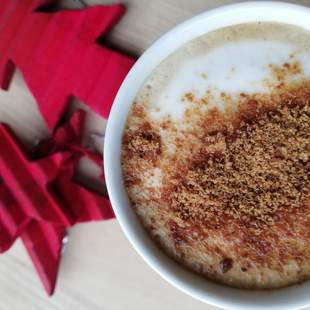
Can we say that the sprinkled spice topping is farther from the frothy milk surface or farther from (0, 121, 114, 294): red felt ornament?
(0, 121, 114, 294): red felt ornament

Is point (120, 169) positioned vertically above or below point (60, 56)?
below

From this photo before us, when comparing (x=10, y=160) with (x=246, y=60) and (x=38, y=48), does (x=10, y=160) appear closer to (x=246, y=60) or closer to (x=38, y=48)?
(x=38, y=48)

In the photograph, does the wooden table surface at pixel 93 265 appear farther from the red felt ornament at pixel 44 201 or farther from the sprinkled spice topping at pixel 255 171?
the sprinkled spice topping at pixel 255 171

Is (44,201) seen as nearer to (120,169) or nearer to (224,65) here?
(120,169)

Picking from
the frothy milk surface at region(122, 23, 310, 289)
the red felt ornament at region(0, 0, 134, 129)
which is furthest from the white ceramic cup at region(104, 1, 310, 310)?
the red felt ornament at region(0, 0, 134, 129)

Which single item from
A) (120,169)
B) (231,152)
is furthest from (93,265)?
(231,152)

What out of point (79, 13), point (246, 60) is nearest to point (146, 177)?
point (246, 60)
